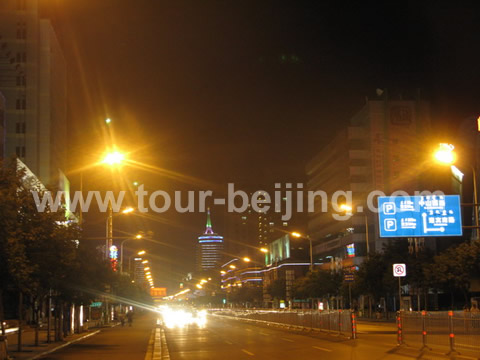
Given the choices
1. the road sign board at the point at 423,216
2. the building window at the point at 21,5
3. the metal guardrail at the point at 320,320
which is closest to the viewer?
the metal guardrail at the point at 320,320

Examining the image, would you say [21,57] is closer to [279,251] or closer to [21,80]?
[21,80]

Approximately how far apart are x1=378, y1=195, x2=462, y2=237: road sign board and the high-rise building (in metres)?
71.5

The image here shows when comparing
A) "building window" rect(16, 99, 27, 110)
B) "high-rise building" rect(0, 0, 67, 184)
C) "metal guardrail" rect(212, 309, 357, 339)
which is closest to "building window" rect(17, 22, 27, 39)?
"high-rise building" rect(0, 0, 67, 184)

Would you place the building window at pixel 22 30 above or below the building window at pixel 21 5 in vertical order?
below

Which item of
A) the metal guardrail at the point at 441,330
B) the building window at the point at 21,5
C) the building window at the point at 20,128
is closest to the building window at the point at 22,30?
the building window at the point at 21,5

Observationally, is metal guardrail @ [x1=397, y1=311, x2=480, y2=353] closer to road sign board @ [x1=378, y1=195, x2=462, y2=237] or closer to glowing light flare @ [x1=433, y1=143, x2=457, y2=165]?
road sign board @ [x1=378, y1=195, x2=462, y2=237]

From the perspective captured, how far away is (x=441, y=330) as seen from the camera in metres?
22.7

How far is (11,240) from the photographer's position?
20.0 metres

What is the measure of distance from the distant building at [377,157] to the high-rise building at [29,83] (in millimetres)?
48695

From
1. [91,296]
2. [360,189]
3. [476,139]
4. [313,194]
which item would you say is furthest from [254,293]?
[91,296]

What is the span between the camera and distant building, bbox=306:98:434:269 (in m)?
104

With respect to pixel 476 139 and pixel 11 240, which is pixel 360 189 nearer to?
pixel 476 139

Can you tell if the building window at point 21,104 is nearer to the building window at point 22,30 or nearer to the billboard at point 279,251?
the building window at point 22,30

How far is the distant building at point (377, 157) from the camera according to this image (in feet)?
340
